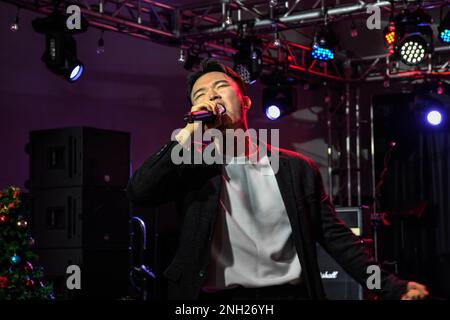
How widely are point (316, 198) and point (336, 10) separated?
204 inches

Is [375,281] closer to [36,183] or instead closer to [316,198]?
[316,198]

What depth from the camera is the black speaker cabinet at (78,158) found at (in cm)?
495

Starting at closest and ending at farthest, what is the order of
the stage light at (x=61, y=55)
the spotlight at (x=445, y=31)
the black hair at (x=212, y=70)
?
the black hair at (x=212, y=70), the stage light at (x=61, y=55), the spotlight at (x=445, y=31)

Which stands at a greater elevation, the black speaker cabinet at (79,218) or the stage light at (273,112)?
the stage light at (273,112)

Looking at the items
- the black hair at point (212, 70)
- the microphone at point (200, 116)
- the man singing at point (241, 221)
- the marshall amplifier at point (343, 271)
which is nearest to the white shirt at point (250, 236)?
the man singing at point (241, 221)

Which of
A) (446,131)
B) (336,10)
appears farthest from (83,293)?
(446,131)

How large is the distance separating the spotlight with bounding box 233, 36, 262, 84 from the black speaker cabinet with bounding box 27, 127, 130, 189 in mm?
2324

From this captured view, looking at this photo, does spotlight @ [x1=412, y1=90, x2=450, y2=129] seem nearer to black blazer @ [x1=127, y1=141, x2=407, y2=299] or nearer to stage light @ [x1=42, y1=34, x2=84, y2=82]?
stage light @ [x1=42, y1=34, x2=84, y2=82]

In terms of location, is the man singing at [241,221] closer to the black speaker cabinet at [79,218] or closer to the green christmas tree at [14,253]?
the green christmas tree at [14,253]

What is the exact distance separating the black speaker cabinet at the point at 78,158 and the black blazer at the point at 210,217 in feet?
9.92

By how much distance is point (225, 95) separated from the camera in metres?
2.09

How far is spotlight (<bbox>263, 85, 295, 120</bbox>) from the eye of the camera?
8.66 m

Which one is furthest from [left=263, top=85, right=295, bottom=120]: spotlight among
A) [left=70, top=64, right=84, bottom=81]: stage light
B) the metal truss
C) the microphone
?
the microphone

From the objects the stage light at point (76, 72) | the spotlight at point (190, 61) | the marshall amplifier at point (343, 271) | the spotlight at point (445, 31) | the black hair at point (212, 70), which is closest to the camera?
the black hair at point (212, 70)
